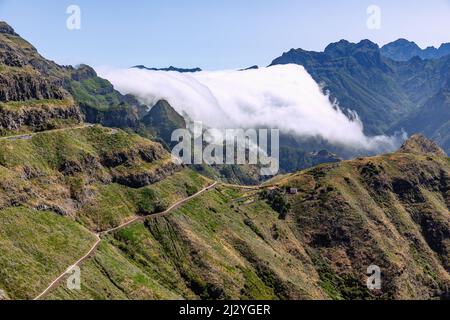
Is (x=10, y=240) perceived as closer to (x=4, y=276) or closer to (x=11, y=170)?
(x=4, y=276)

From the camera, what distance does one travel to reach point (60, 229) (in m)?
188

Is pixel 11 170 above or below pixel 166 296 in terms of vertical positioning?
above

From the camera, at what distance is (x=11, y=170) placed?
195000 millimetres

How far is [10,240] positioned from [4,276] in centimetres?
2046
